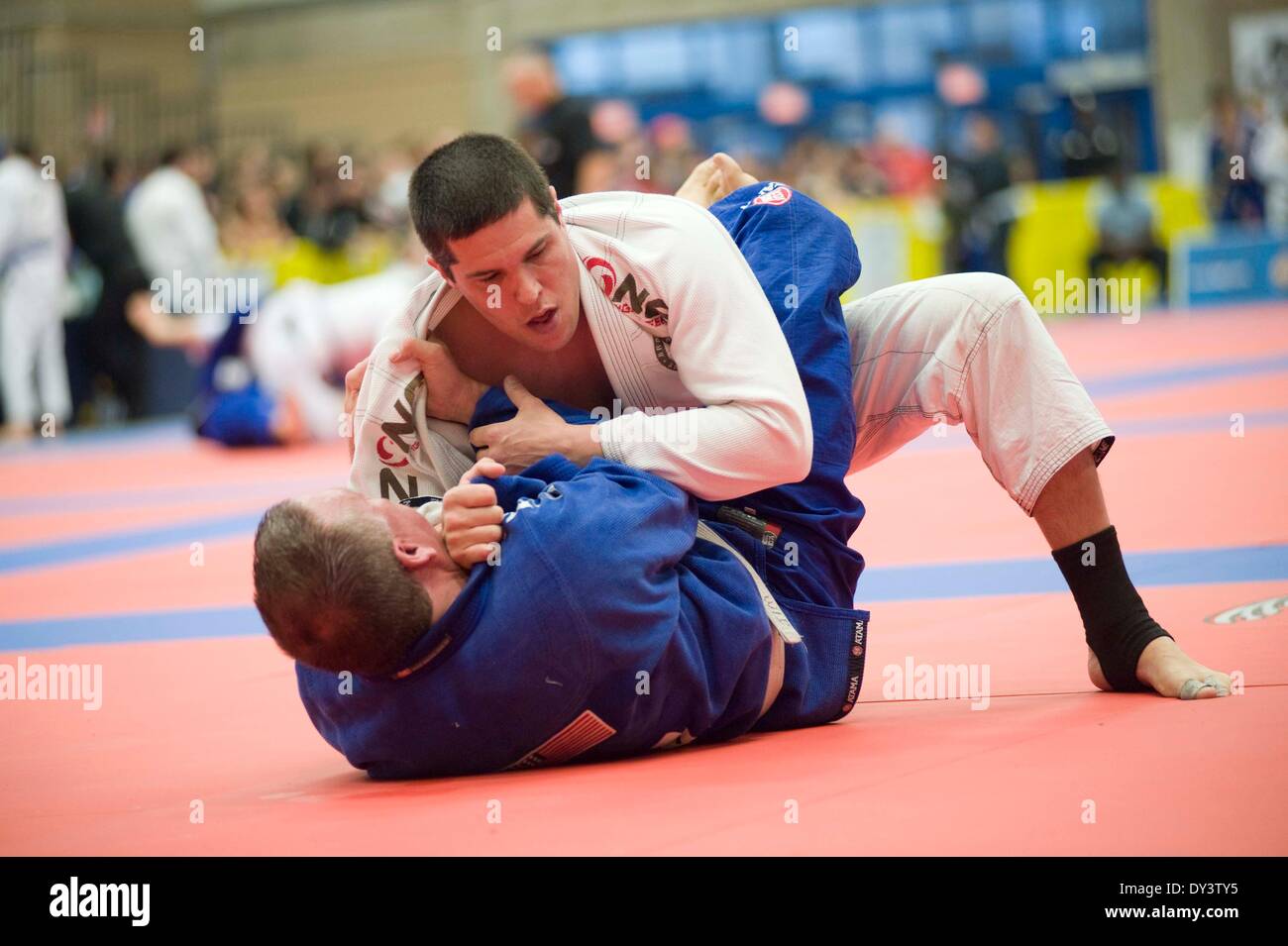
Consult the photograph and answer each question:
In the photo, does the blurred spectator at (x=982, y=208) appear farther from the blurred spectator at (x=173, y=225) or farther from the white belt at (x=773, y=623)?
the white belt at (x=773, y=623)

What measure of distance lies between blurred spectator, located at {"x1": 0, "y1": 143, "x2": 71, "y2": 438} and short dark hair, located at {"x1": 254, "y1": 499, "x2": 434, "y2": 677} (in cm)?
1159

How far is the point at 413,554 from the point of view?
2.83 meters

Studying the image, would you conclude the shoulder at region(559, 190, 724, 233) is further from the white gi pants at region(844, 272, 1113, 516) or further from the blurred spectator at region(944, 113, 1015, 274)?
the blurred spectator at region(944, 113, 1015, 274)

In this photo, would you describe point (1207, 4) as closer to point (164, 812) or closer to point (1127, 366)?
point (1127, 366)

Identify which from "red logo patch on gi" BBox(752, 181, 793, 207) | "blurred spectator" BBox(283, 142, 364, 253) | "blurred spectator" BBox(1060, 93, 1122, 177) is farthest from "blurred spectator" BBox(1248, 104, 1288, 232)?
"red logo patch on gi" BBox(752, 181, 793, 207)

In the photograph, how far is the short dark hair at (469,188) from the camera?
319cm

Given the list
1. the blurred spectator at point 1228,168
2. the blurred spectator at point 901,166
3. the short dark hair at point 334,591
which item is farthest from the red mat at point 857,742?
the blurred spectator at point 901,166

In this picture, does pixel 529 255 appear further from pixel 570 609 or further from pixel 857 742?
pixel 857 742

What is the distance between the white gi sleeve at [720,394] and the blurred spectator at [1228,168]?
1737 centimetres

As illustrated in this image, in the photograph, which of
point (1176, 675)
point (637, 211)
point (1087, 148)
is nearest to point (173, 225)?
point (1087, 148)

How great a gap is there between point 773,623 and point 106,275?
1296cm

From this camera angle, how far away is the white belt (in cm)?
314

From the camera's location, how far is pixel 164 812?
2.97 metres

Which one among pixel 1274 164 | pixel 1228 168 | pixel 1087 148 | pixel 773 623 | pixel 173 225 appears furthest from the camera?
pixel 1087 148
